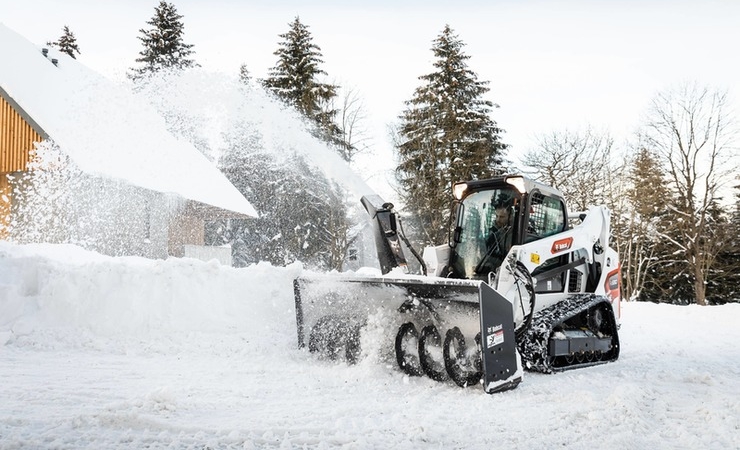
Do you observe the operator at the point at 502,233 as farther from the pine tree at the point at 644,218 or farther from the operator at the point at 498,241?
the pine tree at the point at 644,218

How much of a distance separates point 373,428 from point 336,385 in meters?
1.42

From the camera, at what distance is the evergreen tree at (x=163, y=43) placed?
30.8 meters

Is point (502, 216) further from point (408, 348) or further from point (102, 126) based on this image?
point (102, 126)

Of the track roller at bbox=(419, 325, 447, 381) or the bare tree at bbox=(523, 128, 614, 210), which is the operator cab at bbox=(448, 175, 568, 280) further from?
the bare tree at bbox=(523, 128, 614, 210)

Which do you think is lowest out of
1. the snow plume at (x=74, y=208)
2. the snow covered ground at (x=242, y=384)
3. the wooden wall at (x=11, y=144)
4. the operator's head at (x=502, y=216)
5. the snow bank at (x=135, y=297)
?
the snow covered ground at (x=242, y=384)

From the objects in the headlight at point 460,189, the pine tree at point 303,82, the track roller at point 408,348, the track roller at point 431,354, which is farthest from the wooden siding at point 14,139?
the track roller at point 431,354

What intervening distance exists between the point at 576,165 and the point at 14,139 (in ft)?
81.5

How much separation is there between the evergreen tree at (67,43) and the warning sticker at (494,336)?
121ft

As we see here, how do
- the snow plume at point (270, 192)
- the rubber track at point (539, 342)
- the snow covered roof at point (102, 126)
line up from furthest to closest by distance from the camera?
the snow plume at point (270, 192), the snow covered roof at point (102, 126), the rubber track at point (539, 342)

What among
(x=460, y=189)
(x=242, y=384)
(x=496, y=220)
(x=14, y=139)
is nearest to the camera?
(x=242, y=384)

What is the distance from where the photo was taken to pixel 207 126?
21.8 metres

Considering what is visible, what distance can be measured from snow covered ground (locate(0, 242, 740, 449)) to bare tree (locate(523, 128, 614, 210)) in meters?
19.9

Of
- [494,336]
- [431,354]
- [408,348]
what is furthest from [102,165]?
[494,336]

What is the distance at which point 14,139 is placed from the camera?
15.8m
